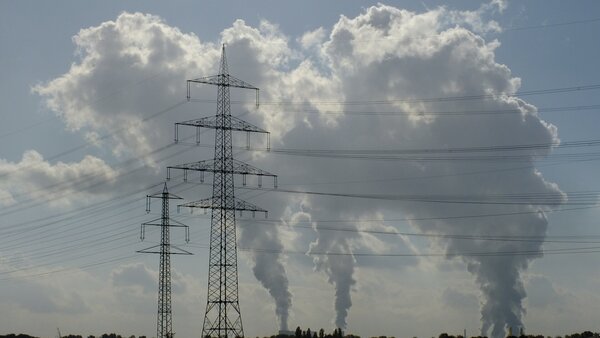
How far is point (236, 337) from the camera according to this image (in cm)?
8256

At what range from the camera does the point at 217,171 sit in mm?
84062

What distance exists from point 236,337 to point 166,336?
14.1 m

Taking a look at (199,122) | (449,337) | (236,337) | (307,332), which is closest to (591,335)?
(449,337)

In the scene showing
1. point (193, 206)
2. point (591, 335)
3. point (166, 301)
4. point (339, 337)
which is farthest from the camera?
point (339, 337)

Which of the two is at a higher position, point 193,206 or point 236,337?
point 193,206

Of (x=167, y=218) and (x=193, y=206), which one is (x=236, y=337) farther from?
(x=167, y=218)

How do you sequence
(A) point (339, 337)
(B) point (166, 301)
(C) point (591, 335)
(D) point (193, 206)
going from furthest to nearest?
(A) point (339, 337) < (C) point (591, 335) < (B) point (166, 301) < (D) point (193, 206)

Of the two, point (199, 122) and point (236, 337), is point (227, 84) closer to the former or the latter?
point (199, 122)

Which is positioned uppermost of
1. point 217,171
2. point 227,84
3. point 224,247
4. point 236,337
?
point 227,84

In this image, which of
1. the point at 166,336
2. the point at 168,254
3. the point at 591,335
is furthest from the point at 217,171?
the point at 591,335

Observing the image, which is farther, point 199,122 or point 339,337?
point 339,337

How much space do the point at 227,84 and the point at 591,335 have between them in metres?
81.0

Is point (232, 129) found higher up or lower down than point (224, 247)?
higher up

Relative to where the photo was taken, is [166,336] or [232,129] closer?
[232,129]
